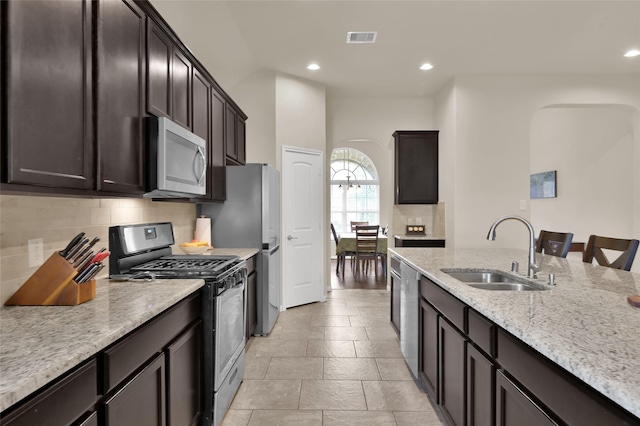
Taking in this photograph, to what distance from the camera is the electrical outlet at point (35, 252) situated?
5.00 feet

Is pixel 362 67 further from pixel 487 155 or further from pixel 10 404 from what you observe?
pixel 10 404

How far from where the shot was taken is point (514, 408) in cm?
119

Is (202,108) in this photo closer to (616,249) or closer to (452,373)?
(452,373)

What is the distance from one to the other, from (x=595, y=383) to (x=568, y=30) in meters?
3.97

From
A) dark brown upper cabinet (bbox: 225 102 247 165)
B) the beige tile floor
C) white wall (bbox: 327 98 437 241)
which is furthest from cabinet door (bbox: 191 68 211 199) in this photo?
white wall (bbox: 327 98 437 241)

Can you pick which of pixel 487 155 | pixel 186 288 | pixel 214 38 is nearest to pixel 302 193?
pixel 214 38

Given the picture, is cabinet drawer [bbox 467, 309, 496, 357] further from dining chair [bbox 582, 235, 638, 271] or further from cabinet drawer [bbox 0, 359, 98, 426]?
dining chair [bbox 582, 235, 638, 271]

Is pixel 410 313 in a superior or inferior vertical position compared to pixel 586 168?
inferior

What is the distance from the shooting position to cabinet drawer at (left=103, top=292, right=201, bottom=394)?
1127 millimetres

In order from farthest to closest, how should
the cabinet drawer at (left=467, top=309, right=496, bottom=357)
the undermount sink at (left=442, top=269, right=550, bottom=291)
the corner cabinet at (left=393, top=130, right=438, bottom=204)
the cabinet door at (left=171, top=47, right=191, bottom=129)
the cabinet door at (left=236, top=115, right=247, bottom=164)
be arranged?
1. the corner cabinet at (left=393, top=130, right=438, bottom=204)
2. the cabinet door at (left=236, top=115, right=247, bottom=164)
3. the cabinet door at (left=171, top=47, right=191, bottom=129)
4. the undermount sink at (left=442, top=269, right=550, bottom=291)
5. the cabinet drawer at (left=467, top=309, right=496, bottom=357)

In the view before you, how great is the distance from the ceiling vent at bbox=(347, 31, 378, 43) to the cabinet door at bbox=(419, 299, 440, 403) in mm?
2733

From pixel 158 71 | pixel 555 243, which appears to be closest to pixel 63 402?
pixel 158 71

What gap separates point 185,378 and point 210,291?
46cm

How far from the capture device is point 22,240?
148cm
